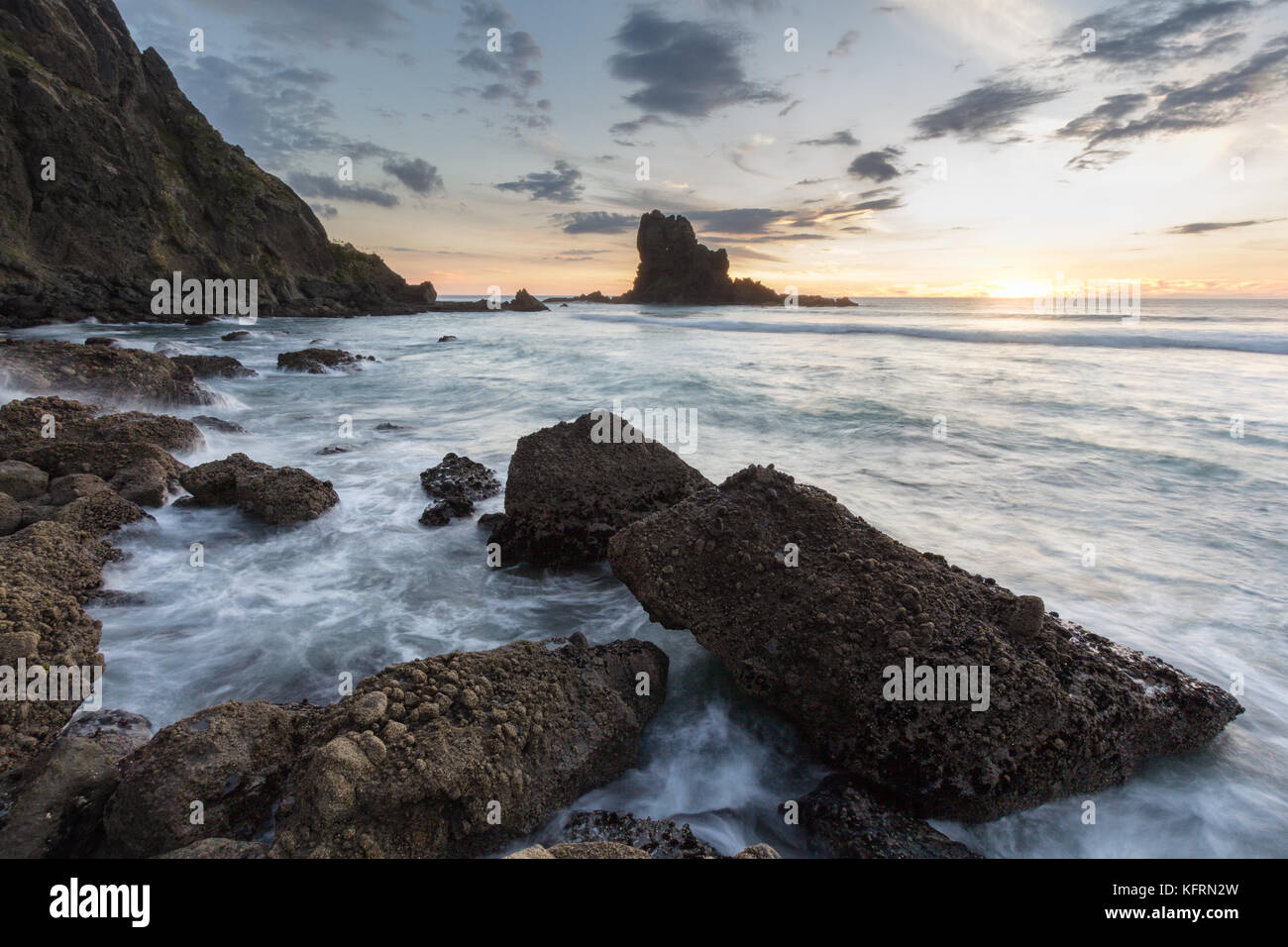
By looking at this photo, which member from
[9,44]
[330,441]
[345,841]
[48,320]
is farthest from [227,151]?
[345,841]

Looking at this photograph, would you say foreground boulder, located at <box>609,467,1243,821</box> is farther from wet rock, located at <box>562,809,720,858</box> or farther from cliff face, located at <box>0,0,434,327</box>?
cliff face, located at <box>0,0,434,327</box>

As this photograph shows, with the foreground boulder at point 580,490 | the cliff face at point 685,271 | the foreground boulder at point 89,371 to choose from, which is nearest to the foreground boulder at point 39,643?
the foreground boulder at point 580,490

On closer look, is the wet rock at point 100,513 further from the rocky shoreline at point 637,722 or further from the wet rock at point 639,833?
the wet rock at point 639,833

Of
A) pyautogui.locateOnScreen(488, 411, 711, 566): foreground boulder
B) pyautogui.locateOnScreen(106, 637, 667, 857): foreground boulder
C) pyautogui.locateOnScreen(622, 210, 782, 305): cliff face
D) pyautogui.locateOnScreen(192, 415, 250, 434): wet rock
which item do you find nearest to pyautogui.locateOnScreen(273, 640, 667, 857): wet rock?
pyautogui.locateOnScreen(106, 637, 667, 857): foreground boulder

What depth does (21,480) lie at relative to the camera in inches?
249

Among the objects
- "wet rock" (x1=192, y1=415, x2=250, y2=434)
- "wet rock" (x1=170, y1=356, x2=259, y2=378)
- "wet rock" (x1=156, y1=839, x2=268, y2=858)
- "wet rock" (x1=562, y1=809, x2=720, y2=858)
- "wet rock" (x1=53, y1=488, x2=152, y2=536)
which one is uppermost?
"wet rock" (x1=170, y1=356, x2=259, y2=378)

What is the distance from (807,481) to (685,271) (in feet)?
295

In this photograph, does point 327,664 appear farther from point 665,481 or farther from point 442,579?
point 665,481

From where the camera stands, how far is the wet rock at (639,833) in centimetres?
280

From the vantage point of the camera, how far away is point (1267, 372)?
19734 millimetres

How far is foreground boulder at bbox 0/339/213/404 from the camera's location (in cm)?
1050

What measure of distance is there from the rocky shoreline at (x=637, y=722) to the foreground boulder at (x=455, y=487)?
322 cm

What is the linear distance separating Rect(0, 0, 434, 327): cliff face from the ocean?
21.2 m

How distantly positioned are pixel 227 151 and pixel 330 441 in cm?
5301
